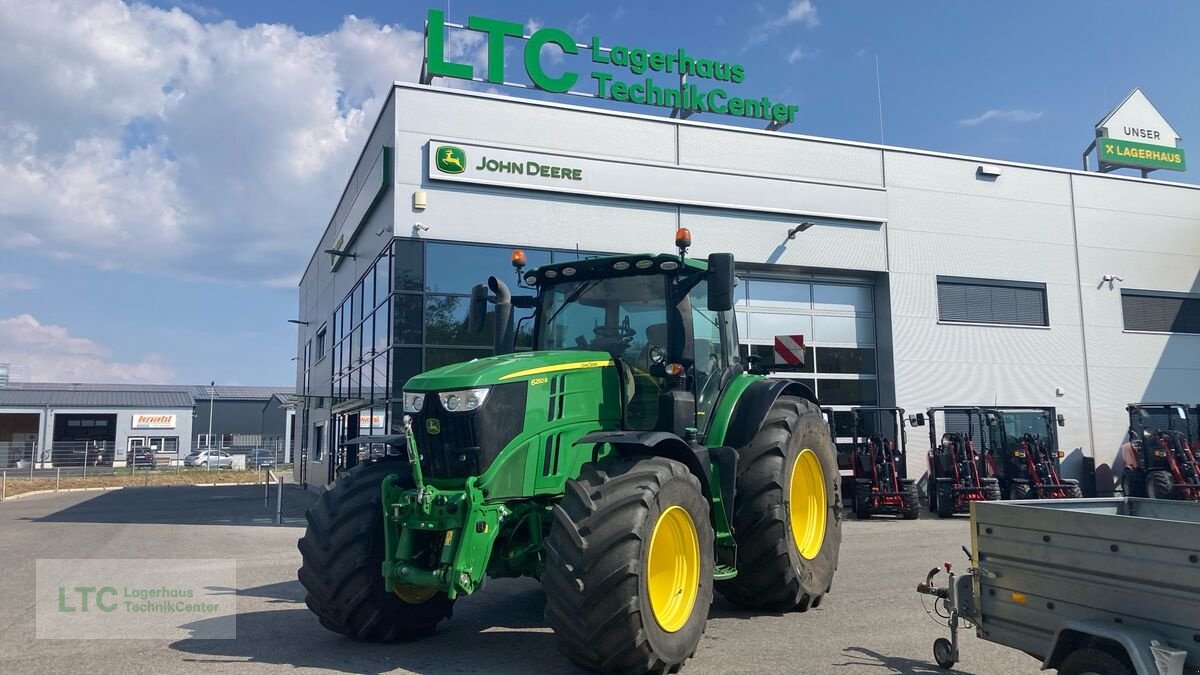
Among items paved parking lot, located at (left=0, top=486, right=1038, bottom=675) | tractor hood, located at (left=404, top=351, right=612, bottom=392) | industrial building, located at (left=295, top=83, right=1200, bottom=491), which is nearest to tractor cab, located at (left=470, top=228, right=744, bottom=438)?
tractor hood, located at (left=404, top=351, right=612, bottom=392)

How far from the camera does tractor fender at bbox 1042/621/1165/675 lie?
145 inches

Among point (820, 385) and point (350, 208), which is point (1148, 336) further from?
point (350, 208)

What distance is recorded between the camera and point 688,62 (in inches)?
721

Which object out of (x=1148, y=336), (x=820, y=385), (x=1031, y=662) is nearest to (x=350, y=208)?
(x=820, y=385)

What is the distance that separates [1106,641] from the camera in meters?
3.97

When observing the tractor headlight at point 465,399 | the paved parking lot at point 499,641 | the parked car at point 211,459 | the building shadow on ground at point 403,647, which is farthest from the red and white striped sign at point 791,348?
the parked car at point 211,459

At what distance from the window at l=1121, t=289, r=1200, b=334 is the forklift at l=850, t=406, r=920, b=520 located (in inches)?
319

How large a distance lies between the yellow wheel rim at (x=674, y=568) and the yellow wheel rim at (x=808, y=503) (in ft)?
7.06

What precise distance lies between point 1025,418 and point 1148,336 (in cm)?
499

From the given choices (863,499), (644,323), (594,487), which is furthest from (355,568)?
(863,499)

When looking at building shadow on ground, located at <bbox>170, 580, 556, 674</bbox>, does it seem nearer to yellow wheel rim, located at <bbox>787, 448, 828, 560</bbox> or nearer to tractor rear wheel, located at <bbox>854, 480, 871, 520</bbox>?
yellow wheel rim, located at <bbox>787, 448, 828, 560</bbox>

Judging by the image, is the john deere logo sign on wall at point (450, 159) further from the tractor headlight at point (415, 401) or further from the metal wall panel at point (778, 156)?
the tractor headlight at point (415, 401)

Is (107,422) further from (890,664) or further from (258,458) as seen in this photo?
(890,664)

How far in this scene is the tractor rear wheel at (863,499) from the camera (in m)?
15.3
